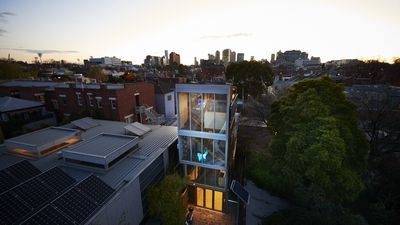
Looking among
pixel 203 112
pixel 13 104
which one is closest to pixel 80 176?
pixel 203 112

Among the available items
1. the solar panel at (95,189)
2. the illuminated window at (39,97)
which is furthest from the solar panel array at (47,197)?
the illuminated window at (39,97)

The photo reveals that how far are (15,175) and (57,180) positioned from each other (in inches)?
78.9

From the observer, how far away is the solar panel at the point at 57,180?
7810 mm

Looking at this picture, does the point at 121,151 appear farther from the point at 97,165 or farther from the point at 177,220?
the point at 177,220

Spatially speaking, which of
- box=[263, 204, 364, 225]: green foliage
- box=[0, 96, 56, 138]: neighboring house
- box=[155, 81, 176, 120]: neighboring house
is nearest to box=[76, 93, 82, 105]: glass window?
box=[0, 96, 56, 138]: neighboring house

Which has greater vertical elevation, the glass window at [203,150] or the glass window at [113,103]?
the glass window at [113,103]

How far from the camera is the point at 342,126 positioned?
1127 centimetres

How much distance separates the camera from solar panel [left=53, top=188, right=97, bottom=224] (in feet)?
21.6

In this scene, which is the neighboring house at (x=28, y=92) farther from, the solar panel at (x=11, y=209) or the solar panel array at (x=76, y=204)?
the solar panel array at (x=76, y=204)

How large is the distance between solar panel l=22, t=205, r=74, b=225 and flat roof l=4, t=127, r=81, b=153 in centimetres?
686

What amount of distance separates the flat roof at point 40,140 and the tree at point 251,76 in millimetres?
29465

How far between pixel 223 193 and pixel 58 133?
13.1 metres

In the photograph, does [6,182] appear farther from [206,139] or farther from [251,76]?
[251,76]

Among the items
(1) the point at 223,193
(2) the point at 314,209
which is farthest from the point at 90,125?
(2) the point at 314,209
